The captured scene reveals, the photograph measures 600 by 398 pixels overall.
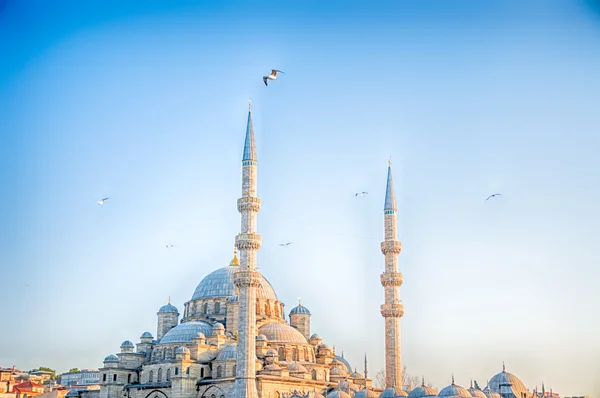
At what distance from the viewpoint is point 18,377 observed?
54406mm

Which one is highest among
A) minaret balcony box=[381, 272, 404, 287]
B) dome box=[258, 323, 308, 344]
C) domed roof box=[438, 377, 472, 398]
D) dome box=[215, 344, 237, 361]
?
minaret balcony box=[381, 272, 404, 287]

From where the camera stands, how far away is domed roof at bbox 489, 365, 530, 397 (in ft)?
103

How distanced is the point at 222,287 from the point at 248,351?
9717 millimetres

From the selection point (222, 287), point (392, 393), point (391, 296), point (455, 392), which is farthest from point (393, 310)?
point (222, 287)

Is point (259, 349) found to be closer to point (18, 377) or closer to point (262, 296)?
point (262, 296)

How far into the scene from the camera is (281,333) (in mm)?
35312

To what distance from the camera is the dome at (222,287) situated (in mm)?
37844

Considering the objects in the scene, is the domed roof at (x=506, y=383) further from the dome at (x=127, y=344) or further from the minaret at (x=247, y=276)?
the dome at (x=127, y=344)

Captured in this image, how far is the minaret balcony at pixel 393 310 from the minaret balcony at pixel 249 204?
7.67 m

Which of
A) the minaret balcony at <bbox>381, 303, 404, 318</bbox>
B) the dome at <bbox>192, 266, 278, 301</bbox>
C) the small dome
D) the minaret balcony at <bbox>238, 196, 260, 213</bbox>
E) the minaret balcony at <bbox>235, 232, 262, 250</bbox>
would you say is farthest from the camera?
the dome at <bbox>192, 266, 278, 301</bbox>

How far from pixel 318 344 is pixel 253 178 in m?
10.6

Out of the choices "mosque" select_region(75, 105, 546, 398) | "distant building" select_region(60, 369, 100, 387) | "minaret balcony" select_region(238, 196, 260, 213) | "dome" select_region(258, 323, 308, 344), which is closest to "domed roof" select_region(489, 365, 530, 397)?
"mosque" select_region(75, 105, 546, 398)

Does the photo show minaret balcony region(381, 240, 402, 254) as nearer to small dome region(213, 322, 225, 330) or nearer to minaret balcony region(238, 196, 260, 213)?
minaret balcony region(238, 196, 260, 213)

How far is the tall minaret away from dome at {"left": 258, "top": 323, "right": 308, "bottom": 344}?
14.2 feet
